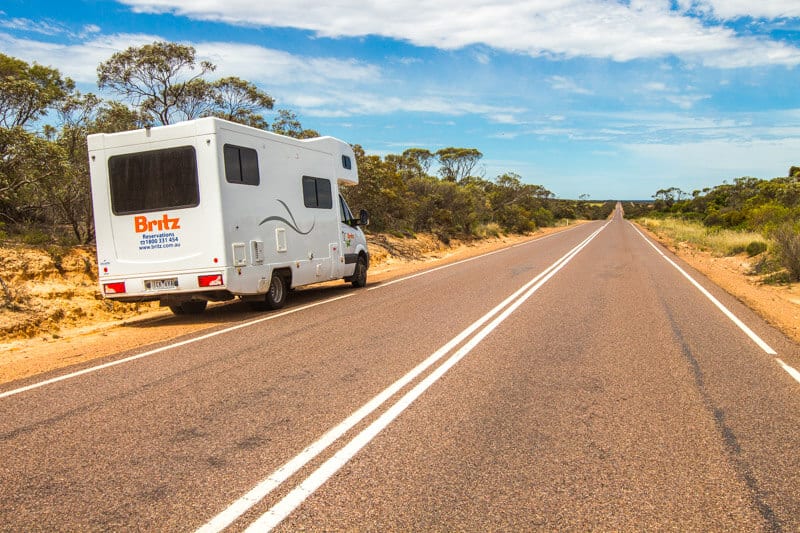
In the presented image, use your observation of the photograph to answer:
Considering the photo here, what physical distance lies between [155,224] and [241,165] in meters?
1.66

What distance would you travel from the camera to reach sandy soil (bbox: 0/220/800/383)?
789 cm

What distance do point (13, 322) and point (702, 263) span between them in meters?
21.1

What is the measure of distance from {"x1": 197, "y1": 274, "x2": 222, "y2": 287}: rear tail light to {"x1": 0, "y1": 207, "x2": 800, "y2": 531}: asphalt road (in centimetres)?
139

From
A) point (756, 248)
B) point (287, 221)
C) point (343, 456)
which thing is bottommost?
point (756, 248)

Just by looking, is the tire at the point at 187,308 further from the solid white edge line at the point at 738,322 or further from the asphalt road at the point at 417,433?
the solid white edge line at the point at 738,322

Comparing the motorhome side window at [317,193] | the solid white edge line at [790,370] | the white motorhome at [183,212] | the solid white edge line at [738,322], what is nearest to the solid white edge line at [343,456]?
the solid white edge line at [790,370]

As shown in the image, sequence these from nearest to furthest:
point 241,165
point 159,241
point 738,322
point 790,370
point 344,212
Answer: point 790,370 → point 738,322 → point 159,241 → point 241,165 → point 344,212

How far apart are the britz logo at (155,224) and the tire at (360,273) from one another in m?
5.28

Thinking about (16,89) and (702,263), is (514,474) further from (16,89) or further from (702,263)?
(702,263)

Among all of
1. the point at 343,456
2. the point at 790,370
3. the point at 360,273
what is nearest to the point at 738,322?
the point at 790,370

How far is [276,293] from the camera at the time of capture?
431 inches

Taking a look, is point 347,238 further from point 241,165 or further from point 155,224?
point 155,224

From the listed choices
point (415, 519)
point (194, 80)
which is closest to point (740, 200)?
point (194, 80)

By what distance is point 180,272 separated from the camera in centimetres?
942
